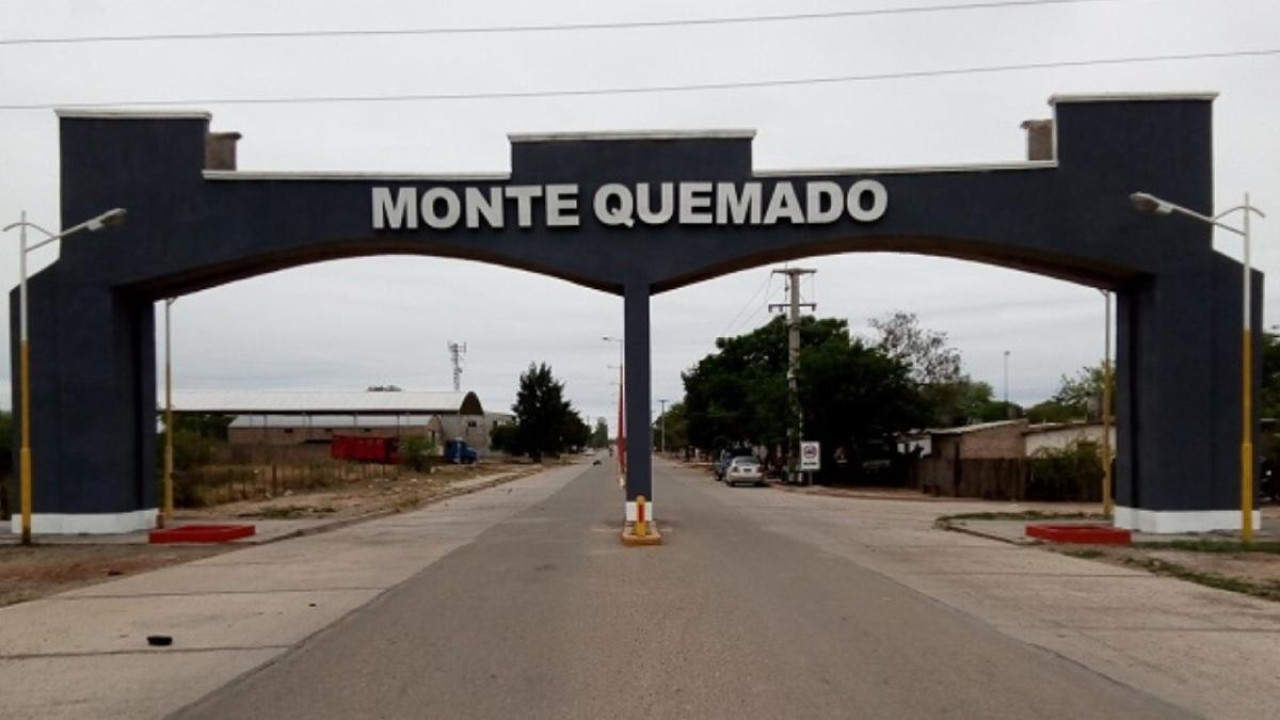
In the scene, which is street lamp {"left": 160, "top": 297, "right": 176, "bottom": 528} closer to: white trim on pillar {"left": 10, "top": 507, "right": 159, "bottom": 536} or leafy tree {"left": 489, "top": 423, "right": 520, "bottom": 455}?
white trim on pillar {"left": 10, "top": 507, "right": 159, "bottom": 536}

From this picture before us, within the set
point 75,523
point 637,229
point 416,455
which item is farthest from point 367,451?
point 637,229

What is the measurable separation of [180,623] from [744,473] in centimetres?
5219

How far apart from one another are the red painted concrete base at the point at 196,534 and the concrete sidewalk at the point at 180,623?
1.12 meters

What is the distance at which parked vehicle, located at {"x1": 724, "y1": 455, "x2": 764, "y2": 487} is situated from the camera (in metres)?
65.4

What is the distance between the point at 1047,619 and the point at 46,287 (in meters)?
21.8

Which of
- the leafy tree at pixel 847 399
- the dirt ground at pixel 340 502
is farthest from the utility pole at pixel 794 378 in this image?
the dirt ground at pixel 340 502

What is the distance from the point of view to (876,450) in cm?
6438

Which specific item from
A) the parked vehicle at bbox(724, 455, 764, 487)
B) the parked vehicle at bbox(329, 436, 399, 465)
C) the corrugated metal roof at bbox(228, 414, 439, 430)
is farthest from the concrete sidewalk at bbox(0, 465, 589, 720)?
the corrugated metal roof at bbox(228, 414, 439, 430)

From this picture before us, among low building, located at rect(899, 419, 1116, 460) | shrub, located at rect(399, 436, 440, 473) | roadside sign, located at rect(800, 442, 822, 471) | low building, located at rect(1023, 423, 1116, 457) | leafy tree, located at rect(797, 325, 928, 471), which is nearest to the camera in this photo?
low building, located at rect(1023, 423, 1116, 457)

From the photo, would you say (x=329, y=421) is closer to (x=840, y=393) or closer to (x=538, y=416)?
(x=538, y=416)

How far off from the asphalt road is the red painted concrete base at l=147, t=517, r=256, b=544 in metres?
8.68

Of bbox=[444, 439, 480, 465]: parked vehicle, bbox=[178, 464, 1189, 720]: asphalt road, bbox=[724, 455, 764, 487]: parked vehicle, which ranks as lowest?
bbox=[444, 439, 480, 465]: parked vehicle

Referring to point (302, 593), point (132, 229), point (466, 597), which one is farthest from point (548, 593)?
point (132, 229)

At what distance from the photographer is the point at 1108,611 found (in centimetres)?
1523
